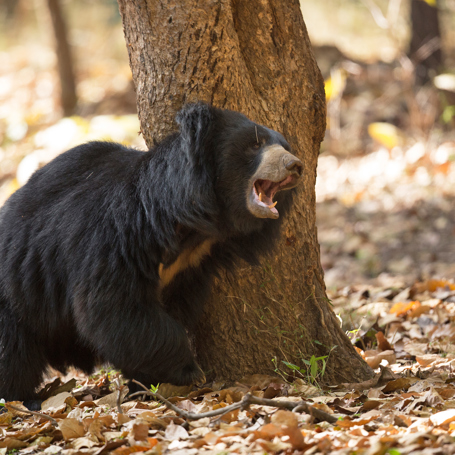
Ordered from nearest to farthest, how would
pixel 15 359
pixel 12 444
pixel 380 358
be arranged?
pixel 12 444
pixel 15 359
pixel 380 358

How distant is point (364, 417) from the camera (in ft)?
7.07

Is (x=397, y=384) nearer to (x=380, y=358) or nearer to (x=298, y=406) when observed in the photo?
(x=380, y=358)

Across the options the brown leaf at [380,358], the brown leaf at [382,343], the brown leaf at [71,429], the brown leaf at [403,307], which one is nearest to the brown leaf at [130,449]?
the brown leaf at [71,429]

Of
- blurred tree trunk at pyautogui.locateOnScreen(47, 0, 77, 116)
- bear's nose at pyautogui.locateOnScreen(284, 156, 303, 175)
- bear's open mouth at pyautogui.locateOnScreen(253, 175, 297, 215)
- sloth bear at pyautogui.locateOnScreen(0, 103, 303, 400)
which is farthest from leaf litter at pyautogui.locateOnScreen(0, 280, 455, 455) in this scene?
blurred tree trunk at pyautogui.locateOnScreen(47, 0, 77, 116)

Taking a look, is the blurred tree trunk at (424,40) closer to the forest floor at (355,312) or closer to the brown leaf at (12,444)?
the forest floor at (355,312)

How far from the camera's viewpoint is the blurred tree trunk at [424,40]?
9414 millimetres

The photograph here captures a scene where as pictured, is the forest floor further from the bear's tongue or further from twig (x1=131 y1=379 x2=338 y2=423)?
the bear's tongue

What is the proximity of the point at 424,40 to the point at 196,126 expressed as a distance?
8.17 m

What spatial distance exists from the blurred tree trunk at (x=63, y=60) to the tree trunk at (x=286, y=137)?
373 inches

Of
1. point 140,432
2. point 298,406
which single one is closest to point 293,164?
point 298,406

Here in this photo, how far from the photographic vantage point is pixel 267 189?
271 centimetres

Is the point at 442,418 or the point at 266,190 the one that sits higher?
the point at 266,190

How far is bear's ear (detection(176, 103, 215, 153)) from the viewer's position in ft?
8.44

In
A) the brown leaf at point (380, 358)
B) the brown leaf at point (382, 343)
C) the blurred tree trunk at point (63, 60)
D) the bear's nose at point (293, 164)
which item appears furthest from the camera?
the blurred tree trunk at point (63, 60)
